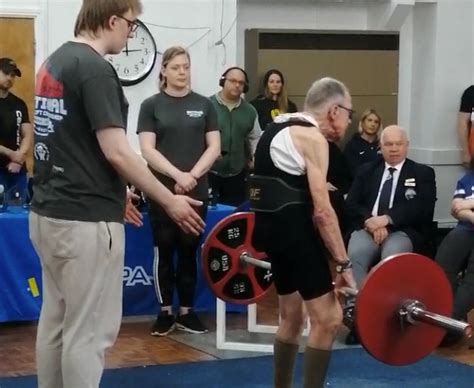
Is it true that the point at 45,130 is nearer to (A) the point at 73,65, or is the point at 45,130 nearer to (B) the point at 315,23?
(A) the point at 73,65

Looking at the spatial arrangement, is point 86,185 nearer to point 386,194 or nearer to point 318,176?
point 318,176

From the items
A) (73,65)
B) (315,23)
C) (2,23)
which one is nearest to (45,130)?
(73,65)

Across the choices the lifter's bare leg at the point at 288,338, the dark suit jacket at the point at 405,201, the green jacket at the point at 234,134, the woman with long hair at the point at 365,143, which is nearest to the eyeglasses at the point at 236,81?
the green jacket at the point at 234,134

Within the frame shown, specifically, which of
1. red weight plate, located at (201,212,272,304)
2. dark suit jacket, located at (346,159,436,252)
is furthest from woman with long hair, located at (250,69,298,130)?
red weight plate, located at (201,212,272,304)

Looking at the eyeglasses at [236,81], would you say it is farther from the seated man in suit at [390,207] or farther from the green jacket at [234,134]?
the seated man in suit at [390,207]

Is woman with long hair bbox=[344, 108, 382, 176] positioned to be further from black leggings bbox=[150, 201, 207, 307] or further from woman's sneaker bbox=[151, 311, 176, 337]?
woman's sneaker bbox=[151, 311, 176, 337]

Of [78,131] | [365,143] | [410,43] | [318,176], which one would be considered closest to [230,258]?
[318,176]

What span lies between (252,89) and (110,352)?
381 centimetres

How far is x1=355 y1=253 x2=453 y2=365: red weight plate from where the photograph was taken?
3609mm

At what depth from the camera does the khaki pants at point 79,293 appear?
3027 millimetres

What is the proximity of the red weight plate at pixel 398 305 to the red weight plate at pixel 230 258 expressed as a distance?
1328 mm

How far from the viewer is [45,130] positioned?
308cm

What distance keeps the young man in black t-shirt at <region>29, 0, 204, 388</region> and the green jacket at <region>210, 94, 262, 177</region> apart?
370 centimetres

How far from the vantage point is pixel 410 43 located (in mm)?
9109
